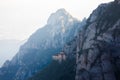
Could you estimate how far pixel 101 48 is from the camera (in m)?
148

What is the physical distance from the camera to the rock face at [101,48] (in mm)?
142000

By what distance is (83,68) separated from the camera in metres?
157

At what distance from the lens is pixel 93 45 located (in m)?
154

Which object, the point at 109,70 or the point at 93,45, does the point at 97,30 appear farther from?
the point at 109,70

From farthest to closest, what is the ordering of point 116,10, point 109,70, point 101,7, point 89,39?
point 101,7 → point 116,10 → point 89,39 → point 109,70

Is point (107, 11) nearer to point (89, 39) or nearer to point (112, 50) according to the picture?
point (89, 39)

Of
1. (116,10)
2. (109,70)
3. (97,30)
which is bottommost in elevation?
(109,70)

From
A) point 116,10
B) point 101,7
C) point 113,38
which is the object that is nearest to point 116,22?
point 113,38

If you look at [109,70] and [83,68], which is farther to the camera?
[83,68]

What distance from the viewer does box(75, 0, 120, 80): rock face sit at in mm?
142000

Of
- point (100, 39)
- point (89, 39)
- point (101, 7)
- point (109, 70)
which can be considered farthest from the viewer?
point (101, 7)

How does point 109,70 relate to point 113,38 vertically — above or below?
below

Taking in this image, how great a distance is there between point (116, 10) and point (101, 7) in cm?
1717

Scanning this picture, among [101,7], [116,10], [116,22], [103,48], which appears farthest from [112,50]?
[101,7]
